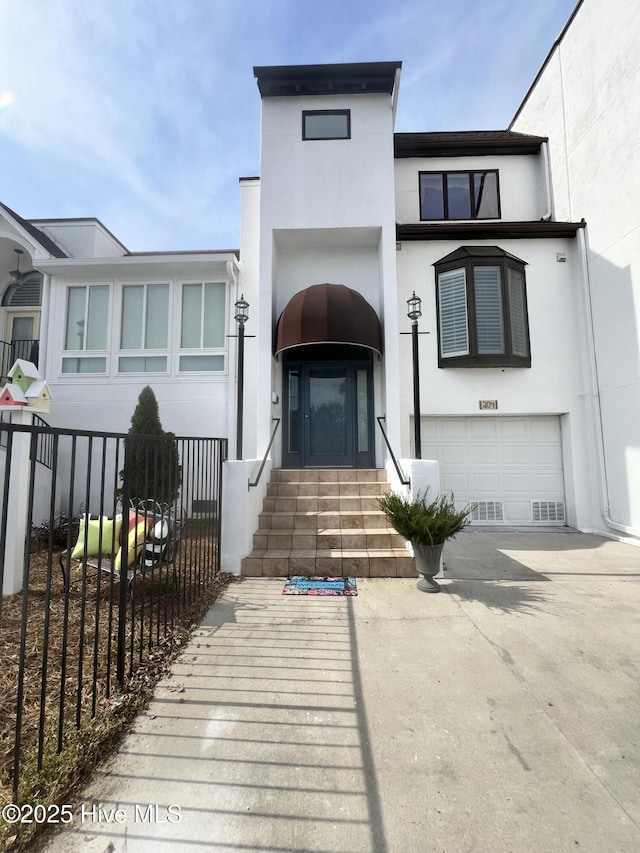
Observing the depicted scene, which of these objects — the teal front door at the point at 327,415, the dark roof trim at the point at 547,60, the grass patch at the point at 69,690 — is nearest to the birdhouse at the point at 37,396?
the grass patch at the point at 69,690

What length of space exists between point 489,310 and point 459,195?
3.78m

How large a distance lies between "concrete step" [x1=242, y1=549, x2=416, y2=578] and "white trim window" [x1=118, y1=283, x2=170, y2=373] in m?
5.68

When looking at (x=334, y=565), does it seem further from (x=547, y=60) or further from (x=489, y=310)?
(x=547, y=60)

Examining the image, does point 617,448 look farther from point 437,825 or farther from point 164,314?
point 164,314

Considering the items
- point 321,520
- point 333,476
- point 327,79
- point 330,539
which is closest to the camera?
point 330,539

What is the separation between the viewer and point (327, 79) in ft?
25.7

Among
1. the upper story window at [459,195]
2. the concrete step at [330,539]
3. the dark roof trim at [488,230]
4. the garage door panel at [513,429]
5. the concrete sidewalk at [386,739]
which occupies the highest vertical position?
the upper story window at [459,195]

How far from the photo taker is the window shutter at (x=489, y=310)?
25.5 feet

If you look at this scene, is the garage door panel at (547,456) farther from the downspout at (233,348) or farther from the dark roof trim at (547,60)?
the dark roof trim at (547,60)

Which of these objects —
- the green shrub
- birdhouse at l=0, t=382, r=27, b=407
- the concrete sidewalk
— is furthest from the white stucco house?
the concrete sidewalk

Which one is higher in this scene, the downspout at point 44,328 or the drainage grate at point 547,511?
the downspout at point 44,328

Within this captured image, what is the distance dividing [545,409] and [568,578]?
4152 millimetres

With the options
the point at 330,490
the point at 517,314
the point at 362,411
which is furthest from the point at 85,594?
the point at 517,314

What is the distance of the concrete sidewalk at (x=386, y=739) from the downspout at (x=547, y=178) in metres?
8.97
